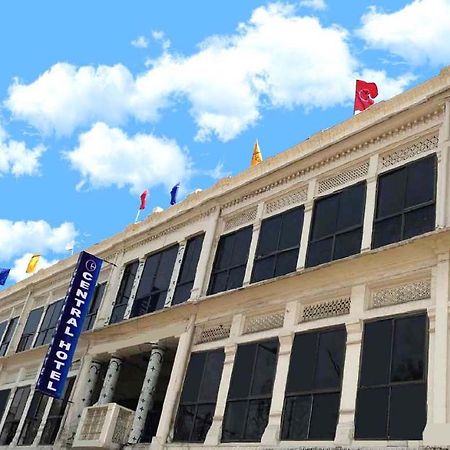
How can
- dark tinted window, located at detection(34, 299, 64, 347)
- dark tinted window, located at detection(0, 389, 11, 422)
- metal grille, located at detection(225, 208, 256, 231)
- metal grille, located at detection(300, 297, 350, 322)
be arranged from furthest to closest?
dark tinted window, located at detection(34, 299, 64, 347)
dark tinted window, located at detection(0, 389, 11, 422)
metal grille, located at detection(225, 208, 256, 231)
metal grille, located at detection(300, 297, 350, 322)

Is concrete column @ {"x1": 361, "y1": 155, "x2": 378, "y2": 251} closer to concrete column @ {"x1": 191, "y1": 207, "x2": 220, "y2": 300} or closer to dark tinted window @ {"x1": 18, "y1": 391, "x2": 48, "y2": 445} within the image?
concrete column @ {"x1": 191, "y1": 207, "x2": 220, "y2": 300}

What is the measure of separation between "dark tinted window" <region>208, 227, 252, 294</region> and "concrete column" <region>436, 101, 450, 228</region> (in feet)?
18.5

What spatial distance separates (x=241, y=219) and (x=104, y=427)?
6660mm

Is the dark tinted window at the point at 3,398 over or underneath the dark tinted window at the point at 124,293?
underneath

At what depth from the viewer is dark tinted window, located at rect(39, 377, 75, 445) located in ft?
60.0

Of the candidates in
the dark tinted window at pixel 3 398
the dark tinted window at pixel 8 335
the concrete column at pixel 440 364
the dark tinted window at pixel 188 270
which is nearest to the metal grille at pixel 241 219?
the dark tinted window at pixel 188 270

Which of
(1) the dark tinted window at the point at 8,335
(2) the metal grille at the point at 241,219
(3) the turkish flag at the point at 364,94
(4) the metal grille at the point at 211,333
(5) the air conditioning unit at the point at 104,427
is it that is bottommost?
(5) the air conditioning unit at the point at 104,427

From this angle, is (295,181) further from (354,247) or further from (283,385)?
(283,385)

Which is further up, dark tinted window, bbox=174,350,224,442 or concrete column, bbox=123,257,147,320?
concrete column, bbox=123,257,147,320

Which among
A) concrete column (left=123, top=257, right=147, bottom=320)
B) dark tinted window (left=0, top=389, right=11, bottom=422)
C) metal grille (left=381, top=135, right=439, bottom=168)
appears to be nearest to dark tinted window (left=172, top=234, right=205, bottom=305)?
concrete column (left=123, top=257, right=147, bottom=320)

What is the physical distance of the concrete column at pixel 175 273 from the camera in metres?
17.2

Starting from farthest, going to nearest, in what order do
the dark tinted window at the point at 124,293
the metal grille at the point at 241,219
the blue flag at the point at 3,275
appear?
the blue flag at the point at 3,275 < the dark tinted window at the point at 124,293 < the metal grille at the point at 241,219

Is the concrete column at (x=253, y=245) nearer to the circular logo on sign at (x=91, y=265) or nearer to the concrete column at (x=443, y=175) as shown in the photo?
the concrete column at (x=443, y=175)

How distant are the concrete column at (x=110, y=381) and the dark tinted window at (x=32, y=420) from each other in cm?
327
